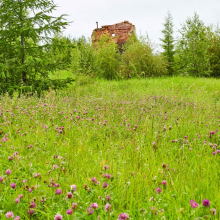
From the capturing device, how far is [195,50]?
17.3 metres

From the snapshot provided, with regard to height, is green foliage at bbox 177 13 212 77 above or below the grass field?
above

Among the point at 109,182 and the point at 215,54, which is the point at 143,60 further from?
the point at 109,182

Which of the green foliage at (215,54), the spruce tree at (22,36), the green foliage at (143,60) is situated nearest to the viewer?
the spruce tree at (22,36)

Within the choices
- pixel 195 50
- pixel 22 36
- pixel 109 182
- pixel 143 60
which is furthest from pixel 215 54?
pixel 109 182

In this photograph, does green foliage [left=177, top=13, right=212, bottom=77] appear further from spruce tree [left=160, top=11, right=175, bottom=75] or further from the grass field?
the grass field

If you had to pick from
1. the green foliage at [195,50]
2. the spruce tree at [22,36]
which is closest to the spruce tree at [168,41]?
the green foliage at [195,50]

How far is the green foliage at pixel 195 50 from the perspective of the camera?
1711 cm

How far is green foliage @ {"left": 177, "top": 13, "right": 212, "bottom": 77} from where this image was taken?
17109 millimetres

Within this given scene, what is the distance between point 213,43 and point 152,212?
2302cm

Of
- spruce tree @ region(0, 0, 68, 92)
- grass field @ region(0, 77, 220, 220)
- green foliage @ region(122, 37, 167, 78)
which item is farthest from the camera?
green foliage @ region(122, 37, 167, 78)

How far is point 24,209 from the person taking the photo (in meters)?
1.60

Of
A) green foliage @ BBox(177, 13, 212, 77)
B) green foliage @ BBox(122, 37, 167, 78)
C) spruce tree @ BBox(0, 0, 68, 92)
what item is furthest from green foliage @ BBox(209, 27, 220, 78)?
spruce tree @ BBox(0, 0, 68, 92)

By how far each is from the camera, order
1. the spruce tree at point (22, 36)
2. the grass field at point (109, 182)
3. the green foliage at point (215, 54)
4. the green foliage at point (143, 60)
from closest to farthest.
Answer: the grass field at point (109, 182)
the spruce tree at point (22, 36)
the green foliage at point (143, 60)
the green foliage at point (215, 54)

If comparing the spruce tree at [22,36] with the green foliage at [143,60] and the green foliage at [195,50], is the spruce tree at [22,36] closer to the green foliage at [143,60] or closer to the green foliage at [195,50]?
the green foliage at [143,60]
